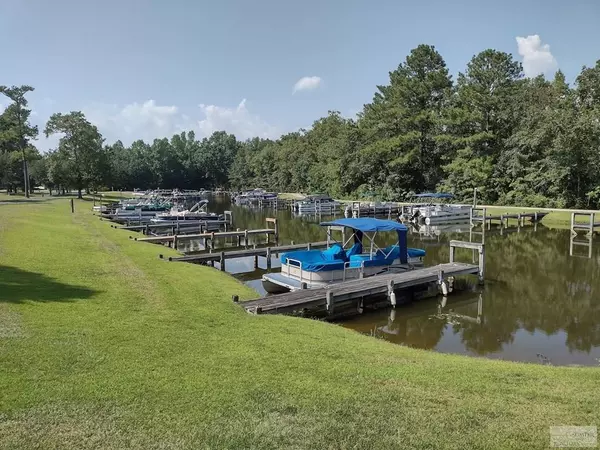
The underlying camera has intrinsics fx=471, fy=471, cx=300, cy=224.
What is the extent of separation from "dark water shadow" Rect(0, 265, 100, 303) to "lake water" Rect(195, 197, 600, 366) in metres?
8.69

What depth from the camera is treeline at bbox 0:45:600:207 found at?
5334cm

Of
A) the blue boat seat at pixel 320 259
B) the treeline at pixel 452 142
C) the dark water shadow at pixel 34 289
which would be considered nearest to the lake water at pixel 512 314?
the blue boat seat at pixel 320 259

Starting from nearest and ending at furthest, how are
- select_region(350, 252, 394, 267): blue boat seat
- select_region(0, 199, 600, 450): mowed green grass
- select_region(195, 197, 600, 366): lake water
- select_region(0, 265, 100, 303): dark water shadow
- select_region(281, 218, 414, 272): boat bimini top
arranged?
select_region(0, 199, 600, 450): mowed green grass < select_region(0, 265, 100, 303): dark water shadow < select_region(195, 197, 600, 366): lake water < select_region(281, 218, 414, 272): boat bimini top < select_region(350, 252, 394, 267): blue boat seat

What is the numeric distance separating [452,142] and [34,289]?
2403 inches

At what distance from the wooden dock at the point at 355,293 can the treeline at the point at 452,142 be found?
1562 inches

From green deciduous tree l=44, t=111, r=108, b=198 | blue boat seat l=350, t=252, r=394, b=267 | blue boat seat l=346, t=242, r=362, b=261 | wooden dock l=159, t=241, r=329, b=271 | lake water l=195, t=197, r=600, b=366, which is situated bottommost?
lake water l=195, t=197, r=600, b=366

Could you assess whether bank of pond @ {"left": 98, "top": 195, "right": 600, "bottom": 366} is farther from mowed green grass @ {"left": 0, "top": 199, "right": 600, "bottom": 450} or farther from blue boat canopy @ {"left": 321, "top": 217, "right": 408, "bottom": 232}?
mowed green grass @ {"left": 0, "top": 199, "right": 600, "bottom": 450}

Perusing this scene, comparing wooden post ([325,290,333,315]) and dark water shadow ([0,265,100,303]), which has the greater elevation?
dark water shadow ([0,265,100,303])

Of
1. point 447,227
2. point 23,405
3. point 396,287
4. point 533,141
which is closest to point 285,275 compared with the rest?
point 396,287

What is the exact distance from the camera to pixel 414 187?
2928 inches

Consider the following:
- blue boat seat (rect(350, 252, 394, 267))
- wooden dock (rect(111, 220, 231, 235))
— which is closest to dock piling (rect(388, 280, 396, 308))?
blue boat seat (rect(350, 252, 394, 267))

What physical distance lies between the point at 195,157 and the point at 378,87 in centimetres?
8095

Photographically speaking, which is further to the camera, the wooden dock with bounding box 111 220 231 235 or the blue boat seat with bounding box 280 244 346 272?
the wooden dock with bounding box 111 220 231 235

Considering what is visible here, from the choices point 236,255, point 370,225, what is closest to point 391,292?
point 370,225
